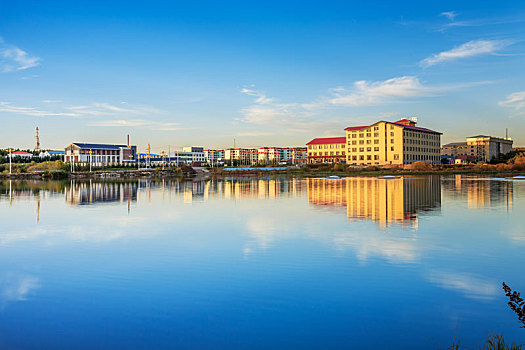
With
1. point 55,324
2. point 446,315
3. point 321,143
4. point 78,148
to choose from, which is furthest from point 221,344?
point 78,148

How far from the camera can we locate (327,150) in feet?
306

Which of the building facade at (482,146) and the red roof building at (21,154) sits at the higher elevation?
the building facade at (482,146)

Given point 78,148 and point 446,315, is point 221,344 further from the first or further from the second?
point 78,148

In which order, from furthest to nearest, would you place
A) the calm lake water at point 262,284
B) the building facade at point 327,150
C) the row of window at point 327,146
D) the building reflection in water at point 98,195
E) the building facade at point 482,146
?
the building facade at point 482,146
the row of window at point 327,146
the building facade at point 327,150
the building reflection in water at point 98,195
the calm lake water at point 262,284

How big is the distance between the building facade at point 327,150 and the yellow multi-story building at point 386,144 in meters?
5.37

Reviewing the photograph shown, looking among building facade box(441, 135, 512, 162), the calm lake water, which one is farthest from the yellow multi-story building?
the calm lake water

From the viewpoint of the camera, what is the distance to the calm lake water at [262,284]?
5148 mm

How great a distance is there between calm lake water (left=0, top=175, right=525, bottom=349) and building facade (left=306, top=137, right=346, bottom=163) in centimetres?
7777

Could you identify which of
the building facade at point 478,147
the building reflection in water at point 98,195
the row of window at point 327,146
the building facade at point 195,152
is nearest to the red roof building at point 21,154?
the building reflection in water at point 98,195

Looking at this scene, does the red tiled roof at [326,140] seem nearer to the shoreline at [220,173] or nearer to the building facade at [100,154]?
the shoreline at [220,173]

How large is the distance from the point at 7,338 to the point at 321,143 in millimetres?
91789

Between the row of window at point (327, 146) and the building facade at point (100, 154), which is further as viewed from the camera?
the building facade at point (100, 154)

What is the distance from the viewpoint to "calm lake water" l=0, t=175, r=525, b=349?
5.15 metres

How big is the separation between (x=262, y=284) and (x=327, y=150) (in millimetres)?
88120
